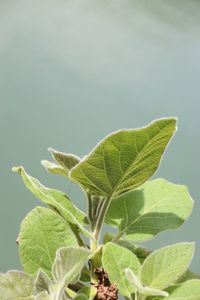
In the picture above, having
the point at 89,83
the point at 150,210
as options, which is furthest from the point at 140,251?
the point at 89,83

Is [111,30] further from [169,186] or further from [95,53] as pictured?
[169,186]

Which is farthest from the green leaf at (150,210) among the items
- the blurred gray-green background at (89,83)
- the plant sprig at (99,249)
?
the blurred gray-green background at (89,83)

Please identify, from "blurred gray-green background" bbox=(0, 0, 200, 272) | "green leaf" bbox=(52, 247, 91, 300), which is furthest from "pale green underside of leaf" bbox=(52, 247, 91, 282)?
"blurred gray-green background" bbox=(0, 0, 200, 272)

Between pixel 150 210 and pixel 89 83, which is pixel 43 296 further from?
pixel 89 83

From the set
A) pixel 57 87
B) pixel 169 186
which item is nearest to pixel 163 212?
pixel 169 186

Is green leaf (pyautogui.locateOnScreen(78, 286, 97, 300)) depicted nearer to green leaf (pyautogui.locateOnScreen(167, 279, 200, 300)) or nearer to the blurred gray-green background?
green leaf (pyautogui.locateOnScreen(167, 279, 200, 300))

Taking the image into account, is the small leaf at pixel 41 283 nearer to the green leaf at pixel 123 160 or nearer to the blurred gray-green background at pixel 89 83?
the green leaf at pixel 123 160

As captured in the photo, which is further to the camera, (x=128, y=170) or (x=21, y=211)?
(x=21, y=211)
